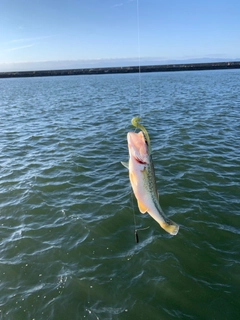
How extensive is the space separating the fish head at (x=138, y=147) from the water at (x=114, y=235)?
11.2 ft

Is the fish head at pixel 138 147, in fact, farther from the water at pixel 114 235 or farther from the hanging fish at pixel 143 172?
the water at pixel 114 235

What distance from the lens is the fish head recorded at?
344 centimetres

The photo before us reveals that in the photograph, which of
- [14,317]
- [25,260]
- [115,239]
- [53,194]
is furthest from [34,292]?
[53,194]

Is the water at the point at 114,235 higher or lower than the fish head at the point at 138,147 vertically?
lower

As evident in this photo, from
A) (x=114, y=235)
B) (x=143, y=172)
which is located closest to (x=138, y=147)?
(x=143, y=172)

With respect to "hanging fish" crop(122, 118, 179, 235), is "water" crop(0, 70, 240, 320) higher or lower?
lower

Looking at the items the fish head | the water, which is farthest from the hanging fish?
the water

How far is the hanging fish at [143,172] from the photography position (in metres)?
3.45

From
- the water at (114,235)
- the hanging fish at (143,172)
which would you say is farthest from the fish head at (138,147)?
the water at (114,235)

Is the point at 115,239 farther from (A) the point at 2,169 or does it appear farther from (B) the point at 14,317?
(A) the point at 2,169

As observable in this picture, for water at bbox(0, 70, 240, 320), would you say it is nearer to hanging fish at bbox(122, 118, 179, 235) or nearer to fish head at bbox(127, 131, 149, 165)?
hanging fish at bbox(122, 118, 179, 235)

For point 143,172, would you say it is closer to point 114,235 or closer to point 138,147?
point 138,147

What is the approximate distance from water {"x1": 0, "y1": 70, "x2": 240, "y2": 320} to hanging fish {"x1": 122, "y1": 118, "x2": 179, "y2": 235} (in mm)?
2519

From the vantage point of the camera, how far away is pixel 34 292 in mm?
5492
